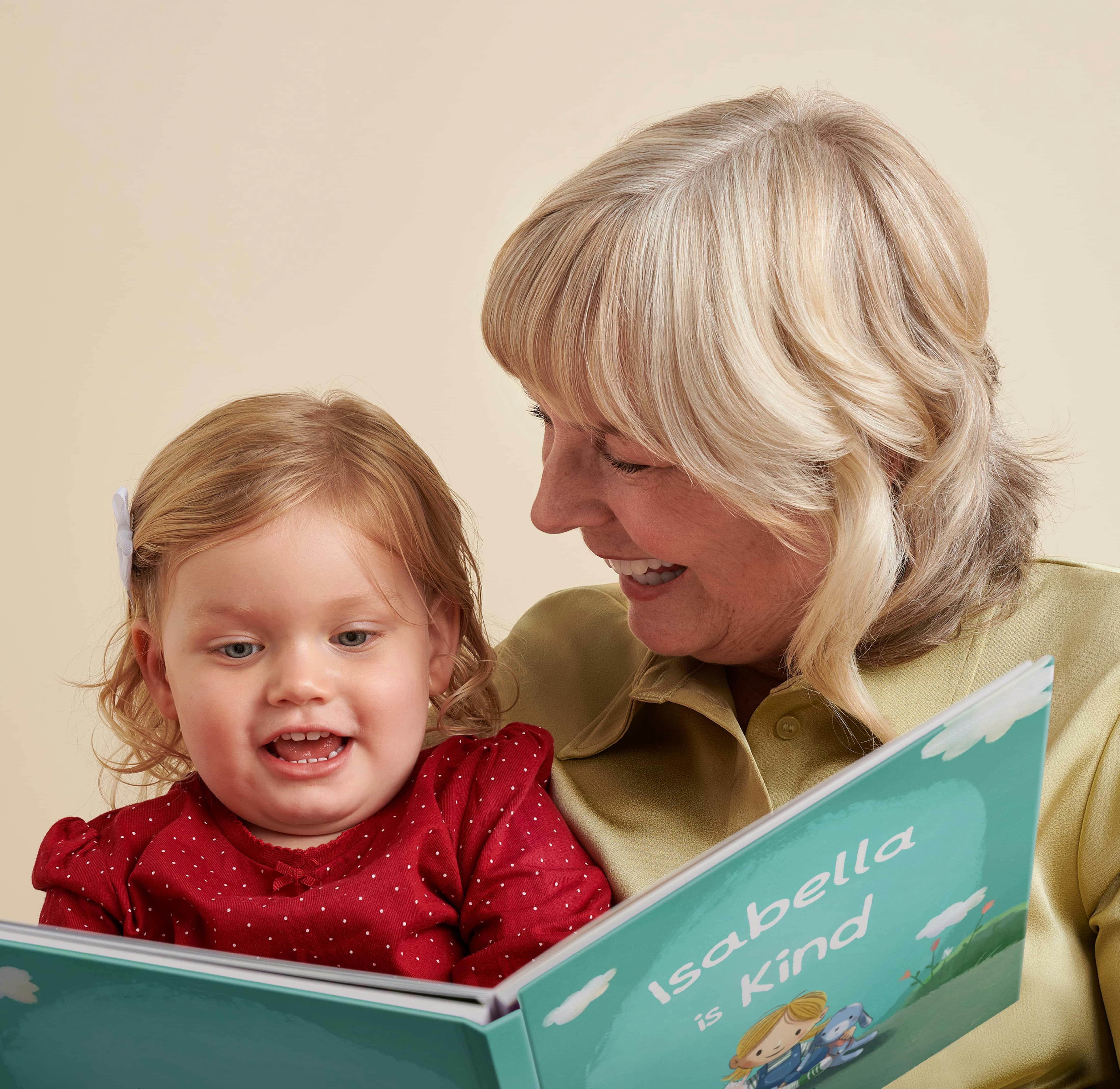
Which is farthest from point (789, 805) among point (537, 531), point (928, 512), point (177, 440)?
point (537, 531)

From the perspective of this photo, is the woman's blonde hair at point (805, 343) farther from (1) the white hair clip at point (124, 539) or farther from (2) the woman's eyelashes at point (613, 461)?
(1) the white hair clip at point (124, 539)

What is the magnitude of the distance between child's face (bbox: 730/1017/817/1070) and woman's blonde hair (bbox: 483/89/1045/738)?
320 mm

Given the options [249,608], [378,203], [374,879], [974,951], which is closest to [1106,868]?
[974,951]

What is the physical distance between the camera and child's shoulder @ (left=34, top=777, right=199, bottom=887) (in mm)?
1320

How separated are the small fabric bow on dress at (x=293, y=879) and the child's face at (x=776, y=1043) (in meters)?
0.49

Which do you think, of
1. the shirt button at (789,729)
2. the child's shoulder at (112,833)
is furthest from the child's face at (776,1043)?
the child's shoulder at (112,833)

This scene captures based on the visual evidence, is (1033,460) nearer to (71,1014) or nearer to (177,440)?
(177,440)

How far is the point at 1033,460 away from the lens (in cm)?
144

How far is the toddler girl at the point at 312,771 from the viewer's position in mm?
1232

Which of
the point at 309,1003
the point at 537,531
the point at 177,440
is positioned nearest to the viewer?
the point at 309,1003

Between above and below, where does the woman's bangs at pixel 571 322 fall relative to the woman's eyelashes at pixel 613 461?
above

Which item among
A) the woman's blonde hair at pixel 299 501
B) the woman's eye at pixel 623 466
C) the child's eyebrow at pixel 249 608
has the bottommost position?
the child's eyebrow at pixel 249 608

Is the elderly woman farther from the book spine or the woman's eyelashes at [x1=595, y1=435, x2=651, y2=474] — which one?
the book spine

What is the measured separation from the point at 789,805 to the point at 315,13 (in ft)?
7.56
